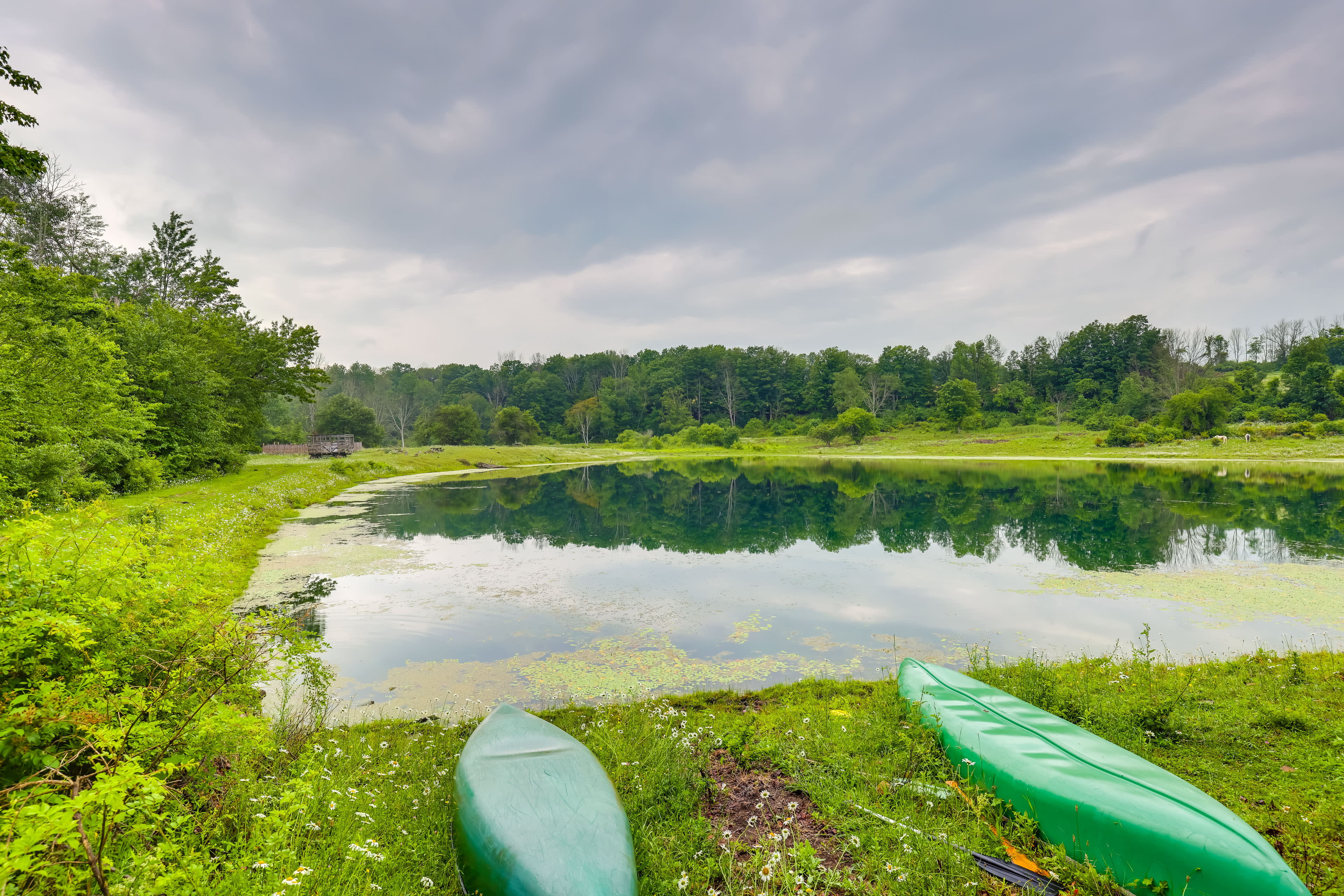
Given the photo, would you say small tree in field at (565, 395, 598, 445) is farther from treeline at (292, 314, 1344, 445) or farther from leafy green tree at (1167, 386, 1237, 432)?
leafy green tree at (1167, 386, 1237, 432)

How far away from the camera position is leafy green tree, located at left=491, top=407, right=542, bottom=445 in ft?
262

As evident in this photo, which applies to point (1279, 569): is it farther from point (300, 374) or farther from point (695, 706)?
point (300, 374)

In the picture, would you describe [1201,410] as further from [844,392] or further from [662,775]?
[662,775]

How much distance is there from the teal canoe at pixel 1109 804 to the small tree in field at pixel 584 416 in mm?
87852

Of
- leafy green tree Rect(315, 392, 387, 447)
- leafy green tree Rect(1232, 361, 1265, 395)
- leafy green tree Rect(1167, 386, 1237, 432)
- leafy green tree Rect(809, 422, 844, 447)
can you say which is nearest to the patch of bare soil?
leafy green tree Rect(1167, 386, 1237, 432)

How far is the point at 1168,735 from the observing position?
5.18 meters

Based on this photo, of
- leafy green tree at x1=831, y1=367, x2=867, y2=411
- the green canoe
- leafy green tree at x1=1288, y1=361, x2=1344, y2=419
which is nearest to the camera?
the green canoe

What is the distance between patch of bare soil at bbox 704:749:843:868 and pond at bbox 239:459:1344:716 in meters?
2.55

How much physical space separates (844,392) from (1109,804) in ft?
284

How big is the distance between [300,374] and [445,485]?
416 inches

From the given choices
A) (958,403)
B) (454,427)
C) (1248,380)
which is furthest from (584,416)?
(1248,380)

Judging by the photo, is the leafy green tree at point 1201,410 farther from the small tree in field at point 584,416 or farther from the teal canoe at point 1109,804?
the small tree in field at point 584,416

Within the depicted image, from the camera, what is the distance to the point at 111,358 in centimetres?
1886

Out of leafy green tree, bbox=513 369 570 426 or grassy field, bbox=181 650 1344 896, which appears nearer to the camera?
grassy field, bbox=181 650 1344 896
